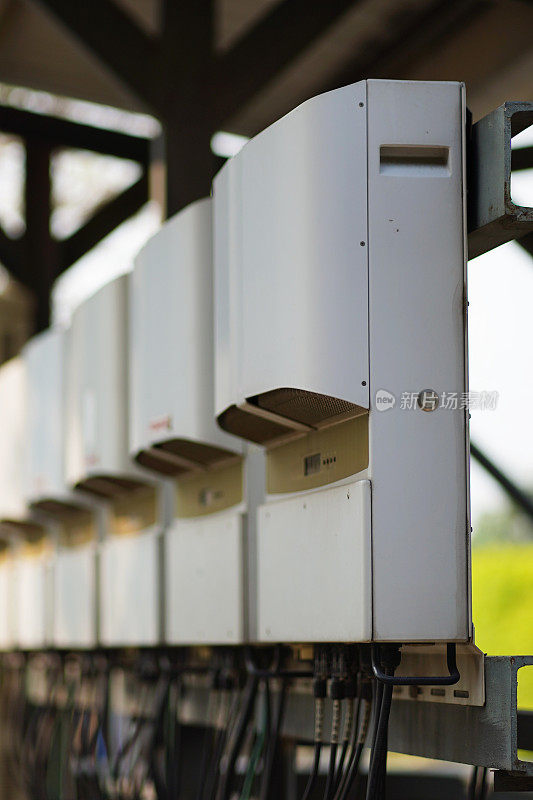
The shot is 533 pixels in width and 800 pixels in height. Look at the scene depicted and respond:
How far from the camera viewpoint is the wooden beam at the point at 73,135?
5.07 meters

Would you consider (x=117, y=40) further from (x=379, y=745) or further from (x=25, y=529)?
(x=379, y=745)

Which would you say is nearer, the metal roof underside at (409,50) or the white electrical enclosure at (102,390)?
the white electrical enclosure at (102,390)

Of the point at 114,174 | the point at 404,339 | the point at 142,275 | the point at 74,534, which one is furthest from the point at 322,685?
the point at 114,174

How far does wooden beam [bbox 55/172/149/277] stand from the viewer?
541 centimetres

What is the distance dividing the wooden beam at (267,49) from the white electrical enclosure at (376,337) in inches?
53.1

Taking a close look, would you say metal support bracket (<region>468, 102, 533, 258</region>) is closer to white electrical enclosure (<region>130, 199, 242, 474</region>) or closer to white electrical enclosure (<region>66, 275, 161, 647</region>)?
white electrical enclosure (<region>130, 199, 242, 474</region>)

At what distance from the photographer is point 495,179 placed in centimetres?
176

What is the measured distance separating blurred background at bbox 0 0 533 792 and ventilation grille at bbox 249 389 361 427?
19 cm

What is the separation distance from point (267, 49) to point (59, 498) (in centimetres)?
138

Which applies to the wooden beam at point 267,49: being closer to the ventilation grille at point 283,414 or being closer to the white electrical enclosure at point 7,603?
the ventilation grille at point 283,414

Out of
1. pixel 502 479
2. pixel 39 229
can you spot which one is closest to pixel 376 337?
pixel 502 479

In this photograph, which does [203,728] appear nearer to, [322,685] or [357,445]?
[322,685]

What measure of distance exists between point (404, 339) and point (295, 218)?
0.24 metres

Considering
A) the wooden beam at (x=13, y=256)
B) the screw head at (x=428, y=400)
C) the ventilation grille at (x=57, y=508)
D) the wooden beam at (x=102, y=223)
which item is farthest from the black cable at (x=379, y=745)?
the wooden beam at (x=13, y=256)
